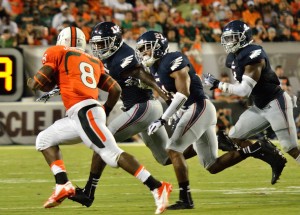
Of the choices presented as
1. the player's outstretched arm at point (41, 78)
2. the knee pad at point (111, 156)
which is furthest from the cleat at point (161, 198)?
the player's outstretched arm at point (41, 78)

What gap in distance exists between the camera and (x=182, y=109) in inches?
309

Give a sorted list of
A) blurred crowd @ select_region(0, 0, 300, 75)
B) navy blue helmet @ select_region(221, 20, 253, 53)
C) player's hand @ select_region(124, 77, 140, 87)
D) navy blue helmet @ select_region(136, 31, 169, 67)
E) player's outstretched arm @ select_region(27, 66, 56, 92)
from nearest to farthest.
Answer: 1. player's outstretched arm @ select_region(27, 66, 56, 92)
2. navy blue helmet @ select_region(136, 31, 169, 67)
3. player's hand @ select_region(124, 77, 140, 87)
4. navy blue helmet @ select_region(221, 20, 253, 53)
5. blurred crowd @ select_region(0, 0, 300, 75)

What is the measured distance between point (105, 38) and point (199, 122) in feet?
3.65

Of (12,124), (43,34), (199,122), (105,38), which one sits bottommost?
(12,124)

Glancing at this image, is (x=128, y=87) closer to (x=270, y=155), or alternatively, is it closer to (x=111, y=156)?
(x=270, y=155)

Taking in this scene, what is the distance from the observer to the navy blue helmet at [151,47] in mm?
7785

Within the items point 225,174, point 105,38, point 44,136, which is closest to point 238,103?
point 225,174

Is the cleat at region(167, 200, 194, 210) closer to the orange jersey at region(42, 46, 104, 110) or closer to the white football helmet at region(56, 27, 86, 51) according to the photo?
the orange jersey at region(42, 46, 104, 110)

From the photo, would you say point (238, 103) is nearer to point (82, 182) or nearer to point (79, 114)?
point (82, 182)

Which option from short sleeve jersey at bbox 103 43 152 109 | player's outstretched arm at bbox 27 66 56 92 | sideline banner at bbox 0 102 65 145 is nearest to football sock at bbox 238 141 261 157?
short sleeve jersey at bbox 103 43 152 109

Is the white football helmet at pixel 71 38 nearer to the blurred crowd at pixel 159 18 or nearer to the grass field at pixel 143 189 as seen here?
the grass field at pixel 143 189

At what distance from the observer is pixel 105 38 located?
26.5 feet

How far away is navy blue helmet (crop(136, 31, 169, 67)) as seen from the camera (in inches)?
307

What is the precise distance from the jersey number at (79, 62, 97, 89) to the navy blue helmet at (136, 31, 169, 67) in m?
0.68
